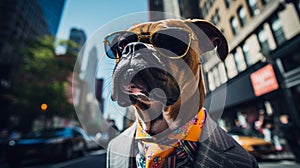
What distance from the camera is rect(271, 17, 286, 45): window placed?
7.54m

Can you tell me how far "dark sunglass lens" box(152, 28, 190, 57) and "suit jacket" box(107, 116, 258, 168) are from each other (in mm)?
568

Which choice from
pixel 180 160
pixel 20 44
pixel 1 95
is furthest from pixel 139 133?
pixel 20 44

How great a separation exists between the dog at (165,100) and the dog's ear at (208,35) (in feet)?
0.03

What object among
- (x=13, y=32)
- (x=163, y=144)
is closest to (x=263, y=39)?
(x=163, y=144)

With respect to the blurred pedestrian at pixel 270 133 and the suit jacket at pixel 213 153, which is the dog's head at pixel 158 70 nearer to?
the suit jacket at pixel 213 153

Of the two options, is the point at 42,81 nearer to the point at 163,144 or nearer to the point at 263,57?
the point at 163,144

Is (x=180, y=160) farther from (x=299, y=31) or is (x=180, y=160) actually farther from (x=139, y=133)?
(x=299, y=31)

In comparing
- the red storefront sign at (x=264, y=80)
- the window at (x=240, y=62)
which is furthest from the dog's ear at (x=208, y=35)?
the red storefront sign at (x=264, y=80)

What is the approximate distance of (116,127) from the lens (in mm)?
1315

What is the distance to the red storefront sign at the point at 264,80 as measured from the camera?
754cm

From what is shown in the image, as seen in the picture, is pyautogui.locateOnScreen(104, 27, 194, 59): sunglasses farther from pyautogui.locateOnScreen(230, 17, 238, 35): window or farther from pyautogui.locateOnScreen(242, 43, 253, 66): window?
pyautogui.locateOnScreen(230, 17, 238, 35): window

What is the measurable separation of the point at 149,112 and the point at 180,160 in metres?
0.41

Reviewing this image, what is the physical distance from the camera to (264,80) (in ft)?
25.7

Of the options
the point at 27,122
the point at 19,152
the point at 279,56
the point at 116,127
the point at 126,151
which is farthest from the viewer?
the point at 27,122
